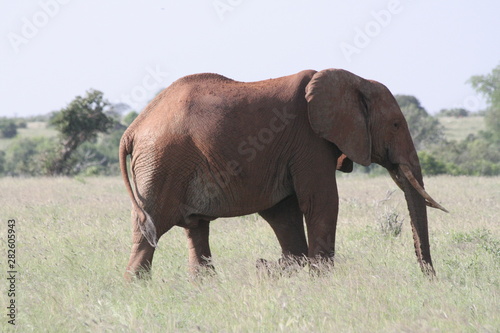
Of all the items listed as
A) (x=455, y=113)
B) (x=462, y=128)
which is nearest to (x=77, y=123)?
(x=462, y=128)

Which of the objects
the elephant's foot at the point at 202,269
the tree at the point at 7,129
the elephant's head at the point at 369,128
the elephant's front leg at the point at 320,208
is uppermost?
the elephant's head at the point at 369,128

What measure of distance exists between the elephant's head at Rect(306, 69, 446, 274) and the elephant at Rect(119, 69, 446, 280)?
0.01 metres

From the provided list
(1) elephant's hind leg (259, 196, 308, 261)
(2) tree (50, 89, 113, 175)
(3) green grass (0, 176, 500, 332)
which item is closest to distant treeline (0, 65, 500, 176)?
(2) tree (50, 89, 113, 175)

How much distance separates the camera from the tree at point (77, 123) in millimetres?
28484

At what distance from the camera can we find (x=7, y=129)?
2393 inches

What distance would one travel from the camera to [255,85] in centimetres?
746

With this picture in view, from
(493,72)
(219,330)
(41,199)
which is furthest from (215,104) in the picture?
(493,72)

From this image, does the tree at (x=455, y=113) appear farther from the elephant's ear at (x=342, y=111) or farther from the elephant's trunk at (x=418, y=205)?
the elephant's ear at (x=342, y=111)

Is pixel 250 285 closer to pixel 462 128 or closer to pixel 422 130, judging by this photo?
pixel 422 130

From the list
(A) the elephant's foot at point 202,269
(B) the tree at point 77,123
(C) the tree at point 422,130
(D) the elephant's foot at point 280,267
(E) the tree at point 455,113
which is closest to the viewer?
(D) the elephant's foot at point 280,267

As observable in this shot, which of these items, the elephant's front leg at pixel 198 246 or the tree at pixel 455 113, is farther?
the tree at pixel 455 113

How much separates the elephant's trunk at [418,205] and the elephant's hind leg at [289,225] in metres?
1.08

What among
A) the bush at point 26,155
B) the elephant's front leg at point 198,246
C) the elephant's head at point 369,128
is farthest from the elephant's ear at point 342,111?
the bush at point 26,155

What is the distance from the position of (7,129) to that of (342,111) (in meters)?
57.0
